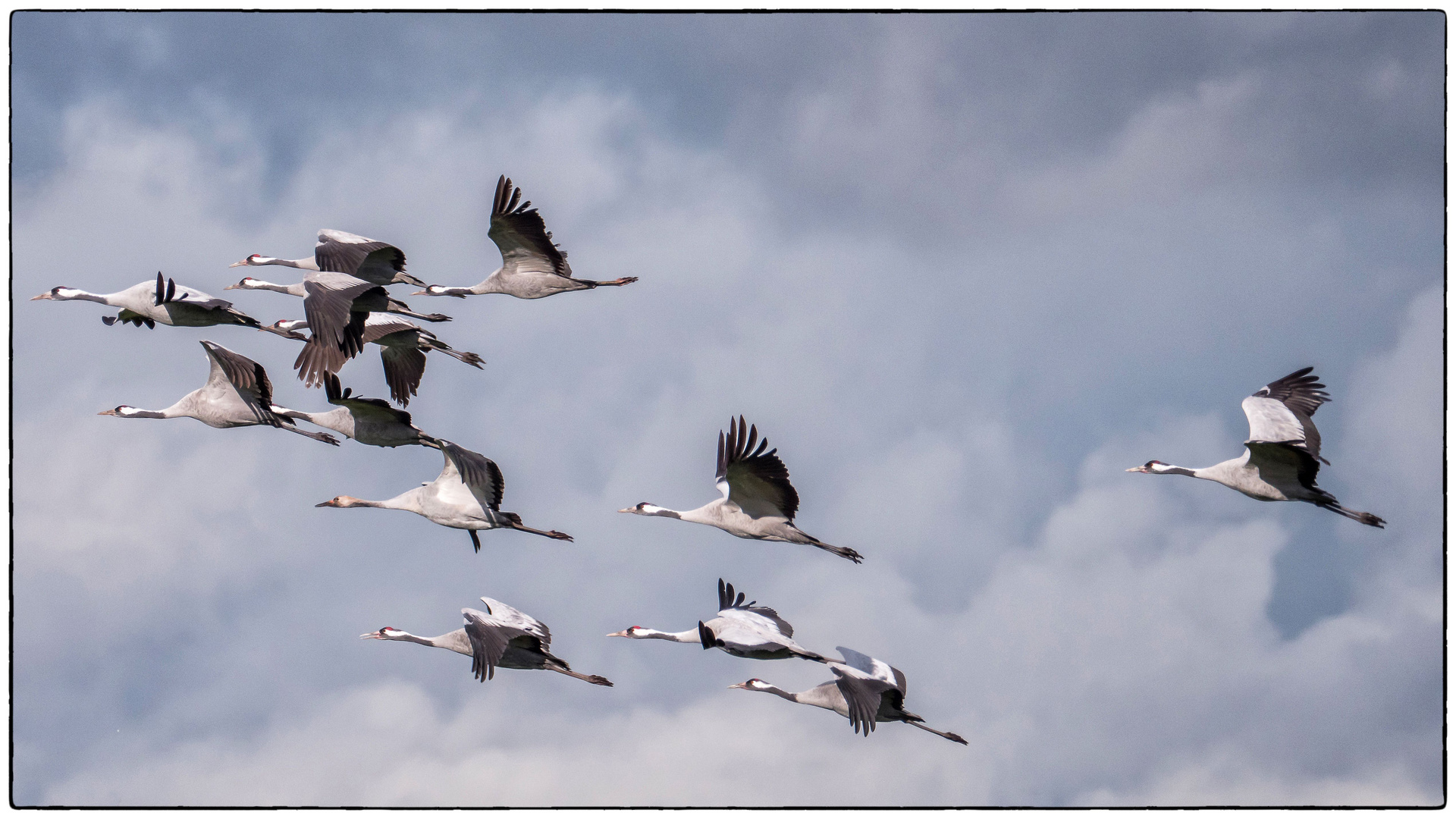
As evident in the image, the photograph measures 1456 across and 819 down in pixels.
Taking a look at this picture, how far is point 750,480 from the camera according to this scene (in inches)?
987

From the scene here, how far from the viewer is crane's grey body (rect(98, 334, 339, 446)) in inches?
1061

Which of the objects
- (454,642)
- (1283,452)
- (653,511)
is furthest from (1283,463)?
(454,642)

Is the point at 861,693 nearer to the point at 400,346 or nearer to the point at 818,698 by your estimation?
the point at 818,698

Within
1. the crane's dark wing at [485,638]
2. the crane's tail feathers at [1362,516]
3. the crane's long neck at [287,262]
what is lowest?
the crane's dark wing at [485,638]

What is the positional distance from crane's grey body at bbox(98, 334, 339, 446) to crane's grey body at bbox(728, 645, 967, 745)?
832cm

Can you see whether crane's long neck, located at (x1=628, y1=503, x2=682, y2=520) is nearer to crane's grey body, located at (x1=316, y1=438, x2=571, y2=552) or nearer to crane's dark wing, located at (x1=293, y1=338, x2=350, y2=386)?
crane's grey body, located at (x1=316, y1=438, x2=571, y2=552)

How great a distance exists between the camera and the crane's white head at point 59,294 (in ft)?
94.3

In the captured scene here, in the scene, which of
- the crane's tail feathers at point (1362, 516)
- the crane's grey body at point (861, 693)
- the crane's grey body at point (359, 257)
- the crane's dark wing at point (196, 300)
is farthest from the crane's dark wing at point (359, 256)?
the crane's tail feathers at point (1362, 516)

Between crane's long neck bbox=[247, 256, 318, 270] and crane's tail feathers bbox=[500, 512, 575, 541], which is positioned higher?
crane's long neck bbox=[247, 256, 318, 270]

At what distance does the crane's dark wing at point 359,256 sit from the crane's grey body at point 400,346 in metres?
0.66

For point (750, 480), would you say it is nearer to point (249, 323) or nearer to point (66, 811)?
point (249, 323)

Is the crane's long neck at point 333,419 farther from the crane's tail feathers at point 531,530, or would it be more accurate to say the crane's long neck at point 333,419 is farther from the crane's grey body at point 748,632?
the crane's grey body at point 748,632

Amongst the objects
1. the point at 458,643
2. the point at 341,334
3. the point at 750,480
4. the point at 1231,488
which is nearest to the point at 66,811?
the point at 458,643

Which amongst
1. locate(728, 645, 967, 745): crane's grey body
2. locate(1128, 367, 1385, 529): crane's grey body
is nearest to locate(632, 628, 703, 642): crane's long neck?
locate(728, 645, 967, 745): crane's grey body
